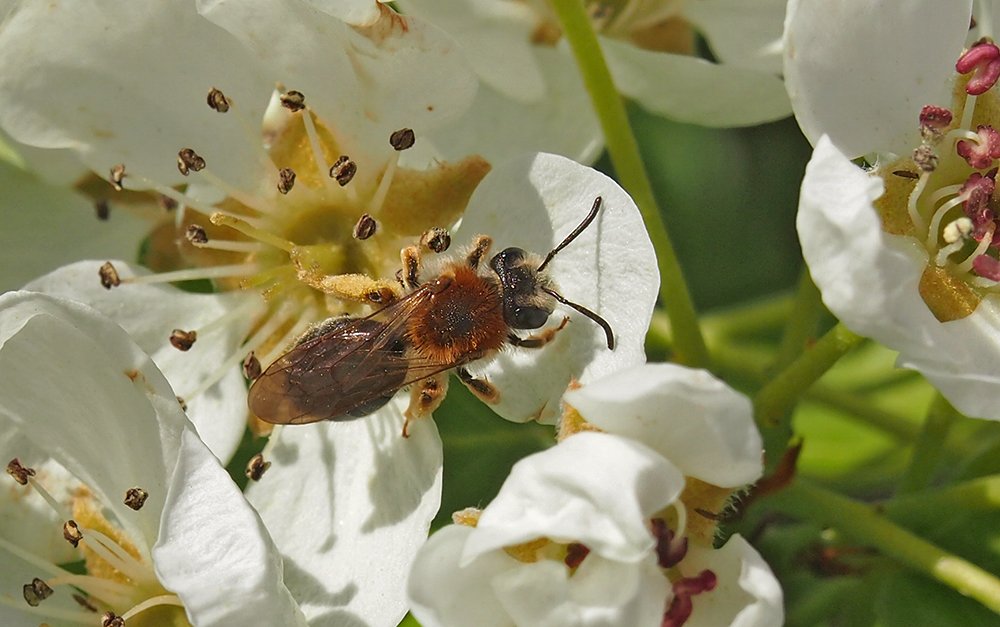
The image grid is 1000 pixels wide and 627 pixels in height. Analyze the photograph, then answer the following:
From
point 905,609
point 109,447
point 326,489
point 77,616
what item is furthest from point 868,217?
point 77,616

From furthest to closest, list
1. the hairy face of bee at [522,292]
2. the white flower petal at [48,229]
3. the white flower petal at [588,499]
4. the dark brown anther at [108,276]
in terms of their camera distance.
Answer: the white flower petal at [48,229] < the dark brown anther at [108,276] < the hairy face of bee at [522,292] < the white flower petal at [588,499]

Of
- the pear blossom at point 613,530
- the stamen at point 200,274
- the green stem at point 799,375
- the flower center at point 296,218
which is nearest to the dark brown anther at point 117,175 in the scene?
the flower center at point 296,218

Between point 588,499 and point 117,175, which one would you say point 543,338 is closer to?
point 588,499

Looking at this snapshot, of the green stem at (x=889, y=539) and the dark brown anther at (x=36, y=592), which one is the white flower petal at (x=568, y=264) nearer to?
the green stem at (x=889, y=539)

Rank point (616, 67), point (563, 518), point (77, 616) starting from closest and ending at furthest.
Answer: point (563, 518)
point (77, 616)
point (616, 67)

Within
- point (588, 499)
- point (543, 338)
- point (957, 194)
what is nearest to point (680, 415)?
point (588, 499)

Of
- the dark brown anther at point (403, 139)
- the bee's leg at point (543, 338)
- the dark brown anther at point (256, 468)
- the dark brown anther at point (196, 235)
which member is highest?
the dark brown anther at point (403, 139)

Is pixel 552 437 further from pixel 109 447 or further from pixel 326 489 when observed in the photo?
pixel 109 447
